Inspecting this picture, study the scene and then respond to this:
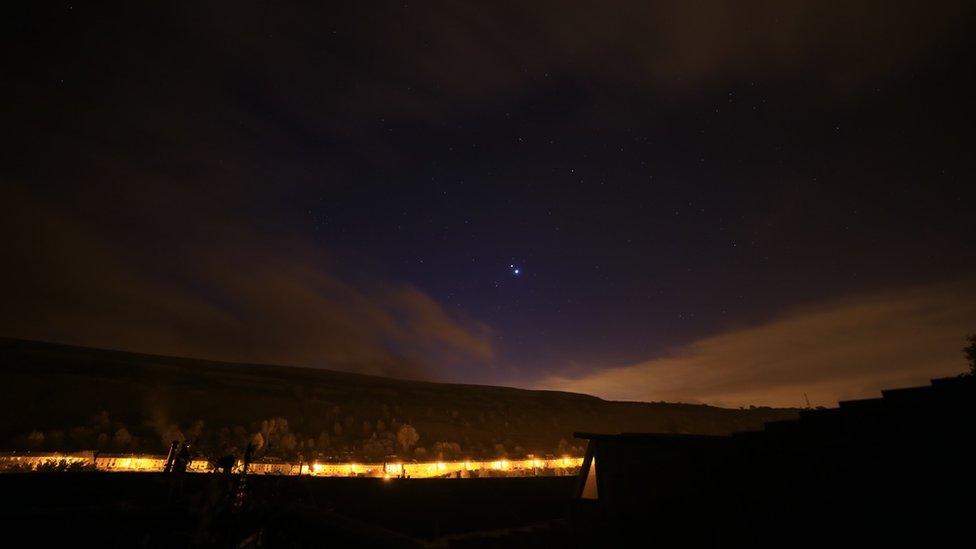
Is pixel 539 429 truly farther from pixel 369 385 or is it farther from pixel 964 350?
pixel 964 350

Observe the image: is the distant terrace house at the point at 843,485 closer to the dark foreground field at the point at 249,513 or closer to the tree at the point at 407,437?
the dark foreground field at the point at 249,513

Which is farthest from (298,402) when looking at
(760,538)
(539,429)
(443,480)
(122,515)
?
(760,538)

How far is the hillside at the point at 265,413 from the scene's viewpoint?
165 feet

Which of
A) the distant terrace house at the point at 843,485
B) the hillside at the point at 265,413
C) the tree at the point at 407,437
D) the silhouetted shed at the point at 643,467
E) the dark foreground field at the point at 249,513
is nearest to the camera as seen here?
the distant terrace house at the point at 843,485

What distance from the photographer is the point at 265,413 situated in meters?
64.3

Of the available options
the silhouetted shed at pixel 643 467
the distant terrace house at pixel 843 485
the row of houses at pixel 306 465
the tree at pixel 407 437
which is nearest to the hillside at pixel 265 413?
the tree at pixel 407 437

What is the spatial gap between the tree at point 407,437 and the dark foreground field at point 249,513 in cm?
4263

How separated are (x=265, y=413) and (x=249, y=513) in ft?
218

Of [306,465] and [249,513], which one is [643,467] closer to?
[249,513]

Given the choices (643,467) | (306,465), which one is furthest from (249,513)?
(306,465)

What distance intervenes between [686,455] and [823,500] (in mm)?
5851

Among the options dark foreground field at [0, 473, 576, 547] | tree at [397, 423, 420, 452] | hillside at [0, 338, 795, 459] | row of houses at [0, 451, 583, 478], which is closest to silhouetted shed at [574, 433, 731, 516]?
dark foreground field at [0, 473, 576, 547]

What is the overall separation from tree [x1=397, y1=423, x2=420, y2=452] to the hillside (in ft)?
0.70

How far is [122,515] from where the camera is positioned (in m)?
7.18
